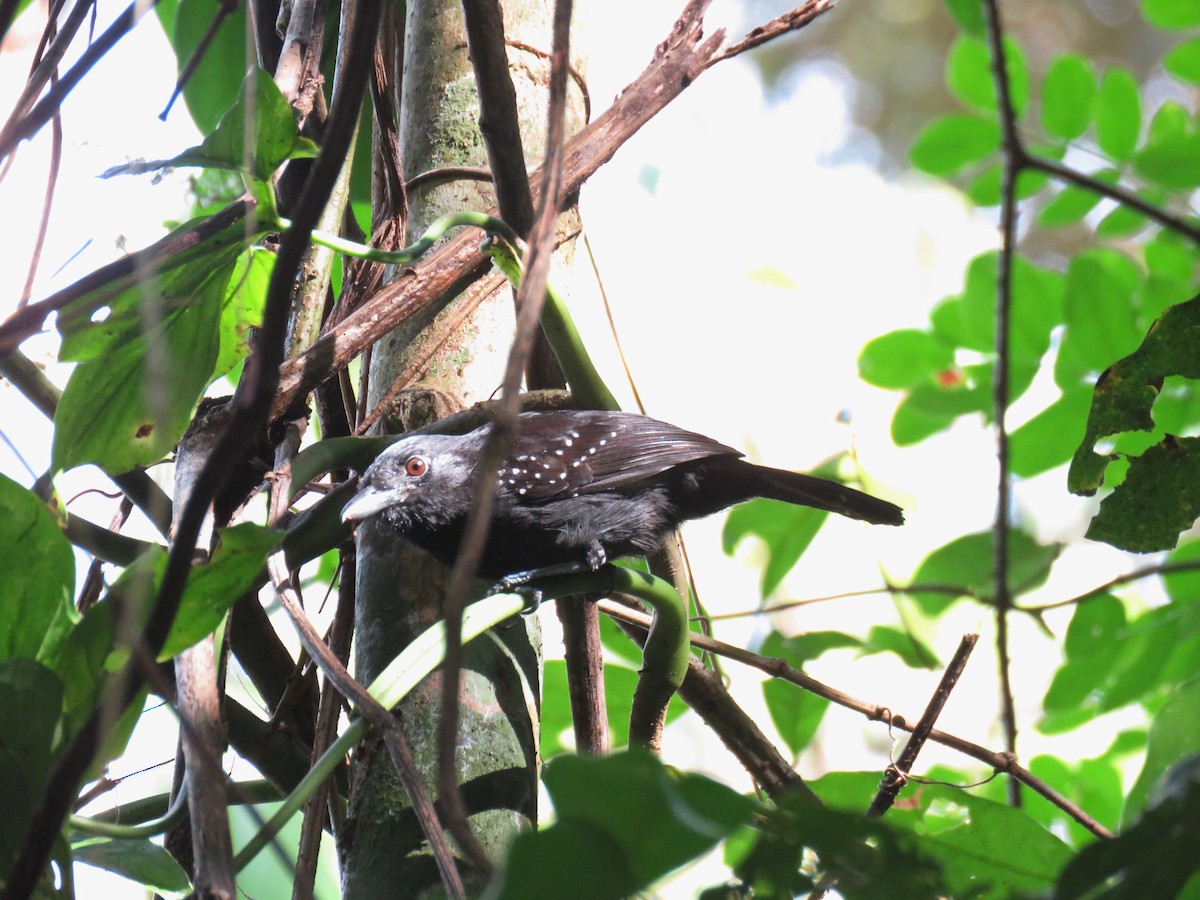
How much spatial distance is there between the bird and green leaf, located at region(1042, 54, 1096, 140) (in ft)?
4.43

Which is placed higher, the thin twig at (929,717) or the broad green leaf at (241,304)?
the broad green leaf at (241,304)

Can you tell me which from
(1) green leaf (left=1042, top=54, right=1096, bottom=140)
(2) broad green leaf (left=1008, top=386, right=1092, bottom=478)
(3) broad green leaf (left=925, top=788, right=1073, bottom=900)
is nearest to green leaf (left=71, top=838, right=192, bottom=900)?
(3) broad green leaf (left=925, top=788, right=1073, bottom=900)

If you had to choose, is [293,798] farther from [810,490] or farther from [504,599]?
[810,490]

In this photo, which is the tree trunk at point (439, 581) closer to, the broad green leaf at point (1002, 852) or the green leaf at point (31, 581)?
the green leaf at point (31, 581)

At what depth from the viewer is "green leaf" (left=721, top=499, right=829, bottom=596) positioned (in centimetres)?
302

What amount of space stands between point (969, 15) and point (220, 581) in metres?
2.56

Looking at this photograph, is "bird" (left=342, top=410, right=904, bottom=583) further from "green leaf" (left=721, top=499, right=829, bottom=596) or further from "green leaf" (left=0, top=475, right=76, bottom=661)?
"green leaf" (left=0, top=475, right=76, bottom=661)

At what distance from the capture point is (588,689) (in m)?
2.02

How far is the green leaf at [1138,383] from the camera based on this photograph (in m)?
1.82

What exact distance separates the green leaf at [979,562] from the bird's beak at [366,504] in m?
1.71

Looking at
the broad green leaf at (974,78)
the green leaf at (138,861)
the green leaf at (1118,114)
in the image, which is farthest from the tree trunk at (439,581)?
the green leaf at (1118,114)

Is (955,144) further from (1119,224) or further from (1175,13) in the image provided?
(1175,13)

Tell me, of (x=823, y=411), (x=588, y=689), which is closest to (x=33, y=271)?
(x=588, y=689)

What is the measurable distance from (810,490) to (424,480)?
116cm
